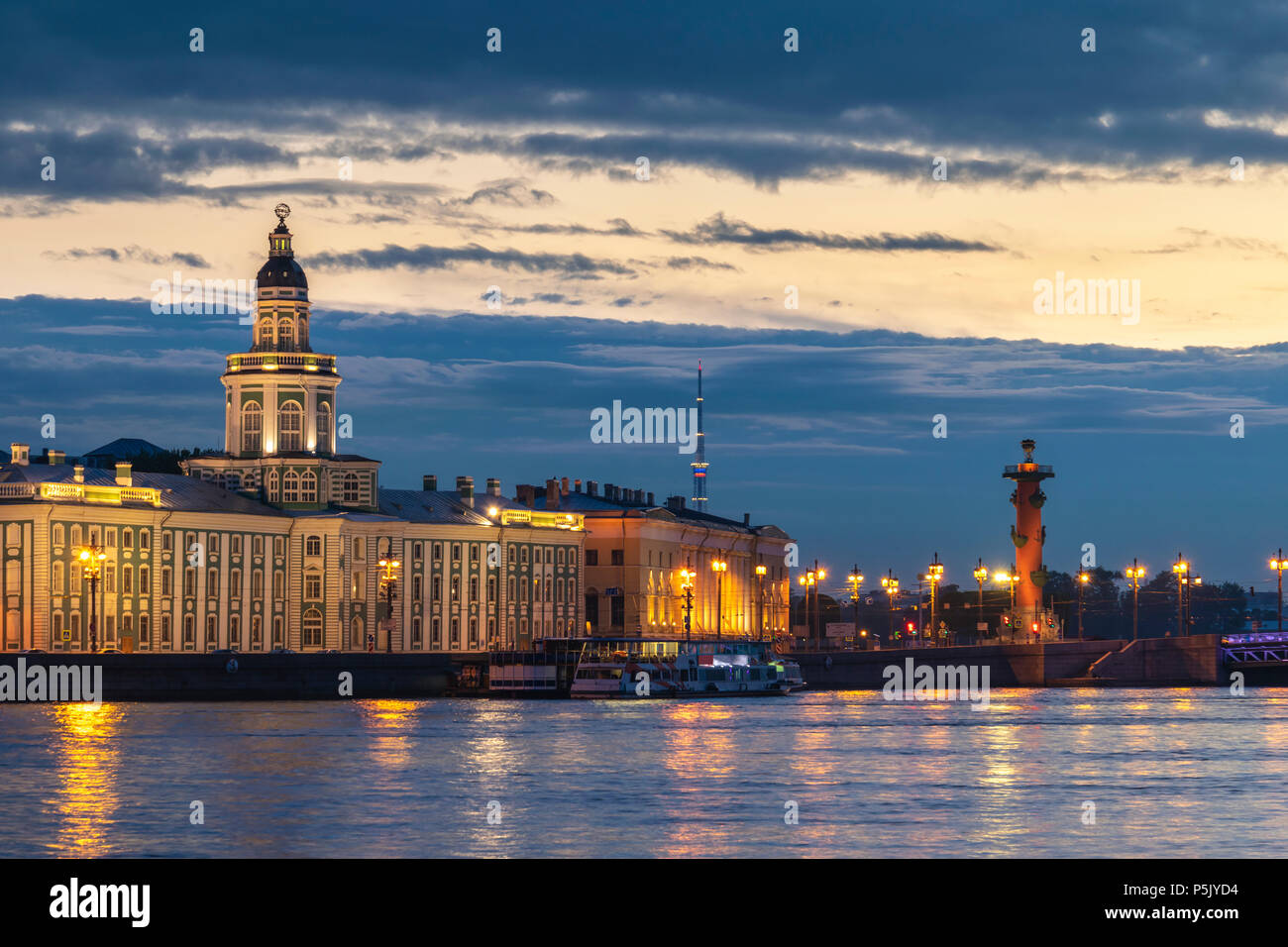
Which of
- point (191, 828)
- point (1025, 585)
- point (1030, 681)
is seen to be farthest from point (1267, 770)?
point (1025, 585)

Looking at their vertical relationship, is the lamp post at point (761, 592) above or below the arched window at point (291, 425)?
below

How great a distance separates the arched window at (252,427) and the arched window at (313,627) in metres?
9.74

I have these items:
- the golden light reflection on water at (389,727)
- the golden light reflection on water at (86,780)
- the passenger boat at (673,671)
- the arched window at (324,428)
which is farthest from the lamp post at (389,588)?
the golden light reflection on water at (86,780)

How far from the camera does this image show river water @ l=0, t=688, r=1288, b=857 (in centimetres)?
4059

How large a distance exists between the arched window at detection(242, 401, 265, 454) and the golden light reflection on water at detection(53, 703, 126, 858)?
44.3 m

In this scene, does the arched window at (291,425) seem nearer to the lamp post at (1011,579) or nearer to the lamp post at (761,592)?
the lamp post at (761,592)

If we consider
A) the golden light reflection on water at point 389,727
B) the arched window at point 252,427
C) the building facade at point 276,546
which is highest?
the arched window at point 252,427

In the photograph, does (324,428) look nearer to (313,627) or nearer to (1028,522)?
(313,627)

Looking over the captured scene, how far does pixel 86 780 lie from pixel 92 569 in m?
51.1

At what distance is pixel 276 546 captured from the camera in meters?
128

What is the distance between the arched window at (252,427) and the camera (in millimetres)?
131375

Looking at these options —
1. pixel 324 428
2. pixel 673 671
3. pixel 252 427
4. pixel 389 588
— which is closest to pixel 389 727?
pixel 673 671

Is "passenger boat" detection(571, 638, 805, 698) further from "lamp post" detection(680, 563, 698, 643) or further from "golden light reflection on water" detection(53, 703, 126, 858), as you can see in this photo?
"golden light reflection on water" detection(53, 703, 126, 858)
